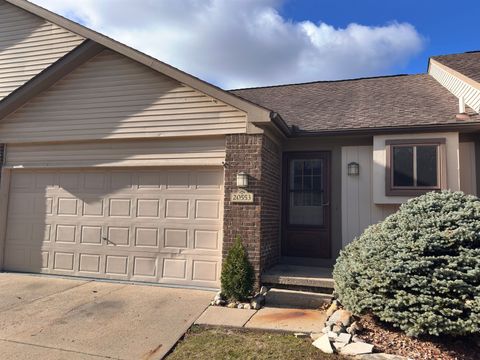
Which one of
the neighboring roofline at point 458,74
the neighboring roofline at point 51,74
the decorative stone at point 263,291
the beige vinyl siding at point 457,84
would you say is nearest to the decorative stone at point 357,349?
the decorative stone at point 263,291

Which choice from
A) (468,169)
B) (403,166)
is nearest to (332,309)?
(403,166)

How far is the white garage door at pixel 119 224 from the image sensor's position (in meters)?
6.80

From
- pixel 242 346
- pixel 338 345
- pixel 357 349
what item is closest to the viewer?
pixel 357 349

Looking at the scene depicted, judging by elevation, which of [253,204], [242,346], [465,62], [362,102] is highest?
[465,62]

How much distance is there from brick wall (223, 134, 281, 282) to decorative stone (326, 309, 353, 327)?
59.9 inches

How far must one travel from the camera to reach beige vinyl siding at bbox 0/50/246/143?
22.1 ft

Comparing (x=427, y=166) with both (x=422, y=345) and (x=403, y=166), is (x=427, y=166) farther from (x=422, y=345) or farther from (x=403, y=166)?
(x=422, y=345)

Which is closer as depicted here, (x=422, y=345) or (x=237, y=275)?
(x=422, y=345)

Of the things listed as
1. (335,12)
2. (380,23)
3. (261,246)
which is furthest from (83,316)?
(380,23)

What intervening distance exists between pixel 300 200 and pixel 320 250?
1.08 m

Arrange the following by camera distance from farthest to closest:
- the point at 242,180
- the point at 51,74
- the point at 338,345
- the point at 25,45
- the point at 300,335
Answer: the point at 25,45 < the point at 51,74 < the point at 242,180 < the point at 300,335 < the point at 338,345

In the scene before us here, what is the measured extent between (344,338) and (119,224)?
479 centimetres

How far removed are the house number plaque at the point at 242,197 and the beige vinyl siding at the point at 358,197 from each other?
209 cm

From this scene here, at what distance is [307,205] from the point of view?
297 inches
